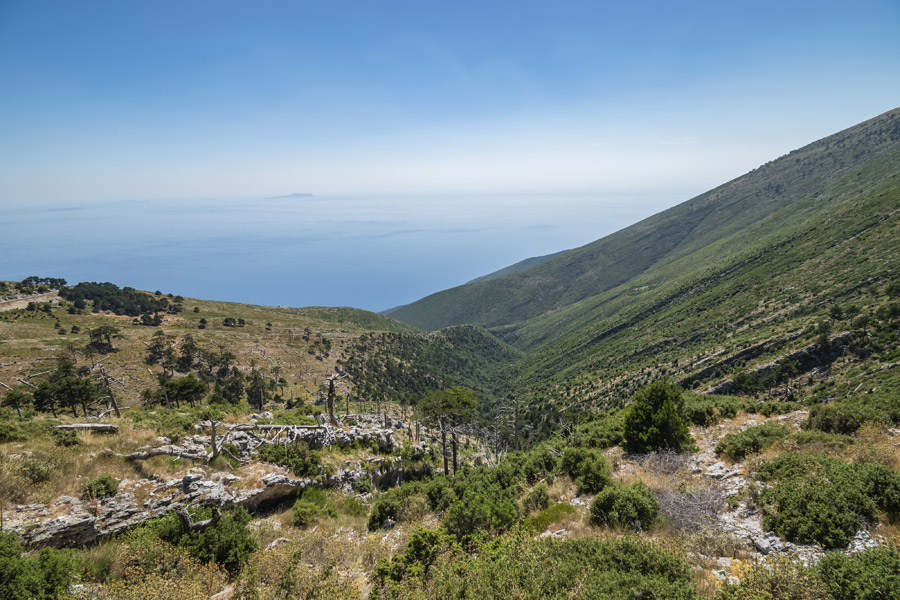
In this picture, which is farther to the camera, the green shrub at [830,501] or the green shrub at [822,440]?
the green shrub at [822,440]

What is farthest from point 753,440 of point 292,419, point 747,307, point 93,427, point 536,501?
point 747,307

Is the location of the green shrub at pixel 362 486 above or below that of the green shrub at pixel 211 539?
below

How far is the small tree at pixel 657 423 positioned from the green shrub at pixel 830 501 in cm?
617

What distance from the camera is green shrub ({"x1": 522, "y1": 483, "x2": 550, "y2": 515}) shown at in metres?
12.5

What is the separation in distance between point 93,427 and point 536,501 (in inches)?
618

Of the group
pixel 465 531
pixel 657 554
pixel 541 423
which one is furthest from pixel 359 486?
pixel 541 423

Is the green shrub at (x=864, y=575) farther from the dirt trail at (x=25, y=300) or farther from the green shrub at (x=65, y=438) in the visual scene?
the dirt trail at (x=25, y=300)

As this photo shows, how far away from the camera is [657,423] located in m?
15.3

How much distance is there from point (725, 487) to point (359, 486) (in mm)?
14784

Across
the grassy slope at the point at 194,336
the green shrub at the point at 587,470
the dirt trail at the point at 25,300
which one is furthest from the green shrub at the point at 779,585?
the dirt trail at the point at 25,300

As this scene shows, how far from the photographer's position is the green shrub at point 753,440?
39.9 feet

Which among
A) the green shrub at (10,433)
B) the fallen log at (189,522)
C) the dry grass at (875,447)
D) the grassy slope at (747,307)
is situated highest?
the green shrub at (10,433)

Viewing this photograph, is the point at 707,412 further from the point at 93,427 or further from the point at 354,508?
the point at 93,427

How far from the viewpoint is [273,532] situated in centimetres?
1158
